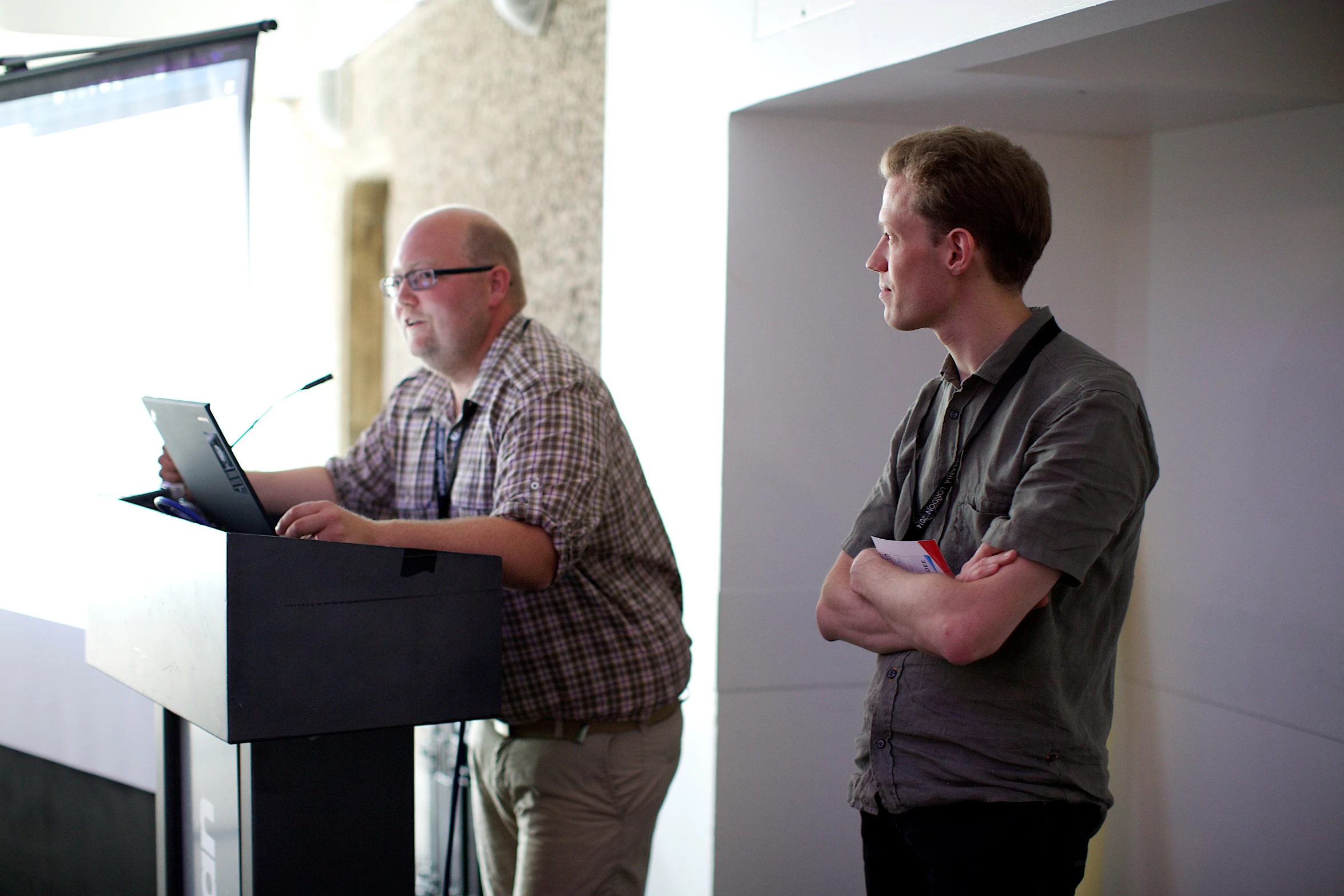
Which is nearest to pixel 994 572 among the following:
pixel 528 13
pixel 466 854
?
pixel 466 854

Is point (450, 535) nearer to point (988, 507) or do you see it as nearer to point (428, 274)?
point (428, 274)

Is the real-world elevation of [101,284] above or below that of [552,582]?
above

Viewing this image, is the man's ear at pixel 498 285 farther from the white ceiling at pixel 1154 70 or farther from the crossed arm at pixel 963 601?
the crossed arm at pixel 963 601

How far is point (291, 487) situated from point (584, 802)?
0.83m

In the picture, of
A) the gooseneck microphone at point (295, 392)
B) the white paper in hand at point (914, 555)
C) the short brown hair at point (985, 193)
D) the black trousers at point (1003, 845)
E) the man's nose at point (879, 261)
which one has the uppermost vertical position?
the short brown hair at point (985, 193)

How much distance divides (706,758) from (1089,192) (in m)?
1.64

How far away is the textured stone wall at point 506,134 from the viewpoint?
372 cm

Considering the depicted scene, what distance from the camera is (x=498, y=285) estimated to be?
2.21m

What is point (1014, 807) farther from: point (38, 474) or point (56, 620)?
point (38, 474)

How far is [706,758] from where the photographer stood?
281 cm

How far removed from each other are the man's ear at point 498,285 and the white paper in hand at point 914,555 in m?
0.96

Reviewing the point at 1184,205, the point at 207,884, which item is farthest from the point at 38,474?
the point at 1184,205

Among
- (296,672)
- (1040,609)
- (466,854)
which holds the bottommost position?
(466,854)

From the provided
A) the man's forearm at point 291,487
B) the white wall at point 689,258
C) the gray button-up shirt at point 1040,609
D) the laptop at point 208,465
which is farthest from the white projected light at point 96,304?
the gray button-up shirt at point 1040,609
